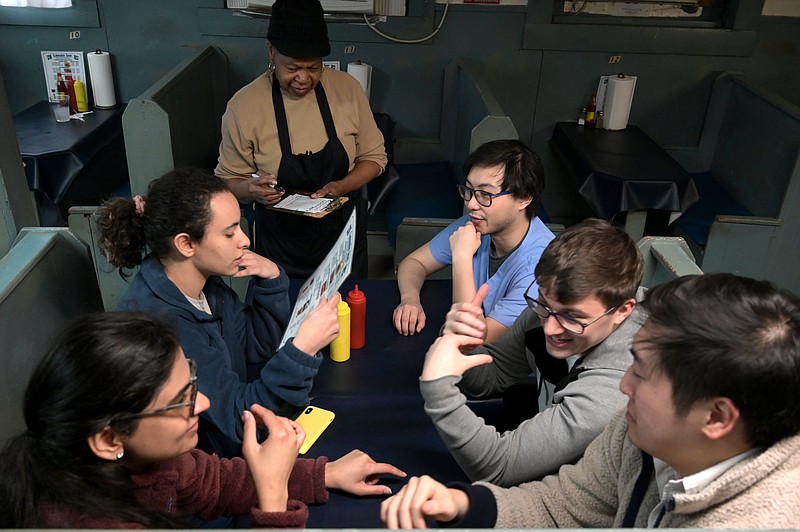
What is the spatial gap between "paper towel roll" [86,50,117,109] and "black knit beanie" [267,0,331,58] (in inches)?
82.6

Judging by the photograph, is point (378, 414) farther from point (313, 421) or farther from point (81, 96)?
point (81, 96)

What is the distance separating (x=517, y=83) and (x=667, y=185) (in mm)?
1376

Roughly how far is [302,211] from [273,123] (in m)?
0.41

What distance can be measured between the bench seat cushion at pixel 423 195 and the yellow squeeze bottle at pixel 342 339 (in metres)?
1.83

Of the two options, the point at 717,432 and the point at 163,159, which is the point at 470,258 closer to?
the point at 717,432

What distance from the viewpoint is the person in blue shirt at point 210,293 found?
154cm

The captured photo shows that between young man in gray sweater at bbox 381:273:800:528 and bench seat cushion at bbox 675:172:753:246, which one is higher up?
young man in gray sweater at bbox 381:273:800:528

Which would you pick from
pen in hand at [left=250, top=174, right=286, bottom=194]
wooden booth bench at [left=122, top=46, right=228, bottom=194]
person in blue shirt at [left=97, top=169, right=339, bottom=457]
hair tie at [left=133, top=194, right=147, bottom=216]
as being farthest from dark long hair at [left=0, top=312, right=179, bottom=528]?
wooden booth bench at [left=122, top=46, right=228, bottom=194]

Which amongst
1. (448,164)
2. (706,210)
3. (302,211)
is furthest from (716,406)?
(448,164)

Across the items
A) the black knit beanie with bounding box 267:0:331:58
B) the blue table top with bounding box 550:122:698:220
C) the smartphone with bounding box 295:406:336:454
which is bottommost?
the blue table top with bounding box 550:122:698:220

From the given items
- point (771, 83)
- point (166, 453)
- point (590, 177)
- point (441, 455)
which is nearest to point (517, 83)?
point (590, 177)

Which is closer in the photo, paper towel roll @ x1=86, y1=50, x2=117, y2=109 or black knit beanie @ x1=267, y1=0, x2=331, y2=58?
black knit beanie @ x1=267, y1=0, x2=331, y2=58

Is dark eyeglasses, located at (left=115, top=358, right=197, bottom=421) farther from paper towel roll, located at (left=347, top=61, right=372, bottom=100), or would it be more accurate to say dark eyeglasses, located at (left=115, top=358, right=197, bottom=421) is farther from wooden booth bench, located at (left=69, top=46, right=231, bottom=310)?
paper towel roll, located at (left=347, top=61, right=372, bottom=100)

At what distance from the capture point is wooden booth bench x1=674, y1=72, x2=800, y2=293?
3.42 metres
